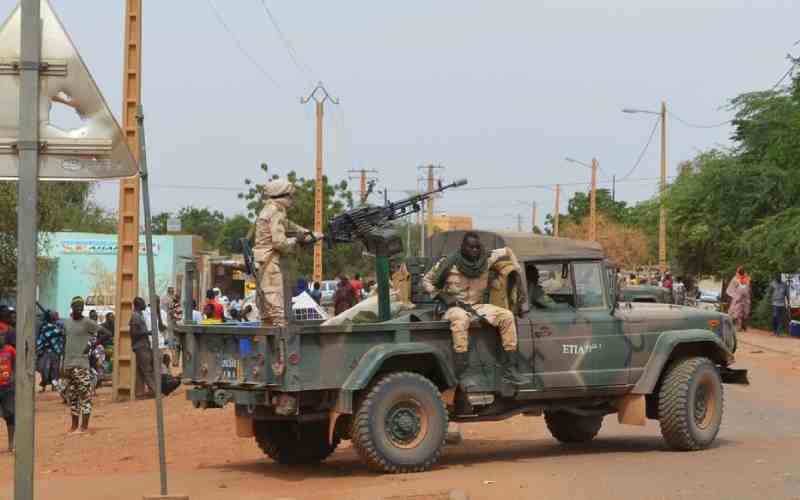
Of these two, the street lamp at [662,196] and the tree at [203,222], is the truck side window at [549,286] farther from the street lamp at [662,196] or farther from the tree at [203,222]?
the tree at [203,222]

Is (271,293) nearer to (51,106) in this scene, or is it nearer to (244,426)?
(244,426)

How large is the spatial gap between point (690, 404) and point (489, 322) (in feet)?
7.68

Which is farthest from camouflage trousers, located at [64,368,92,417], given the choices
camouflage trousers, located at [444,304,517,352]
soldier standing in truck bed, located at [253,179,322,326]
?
camouflage trousers, located at [444,304,517,352]

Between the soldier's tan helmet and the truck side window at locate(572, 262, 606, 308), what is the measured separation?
299 centimetres

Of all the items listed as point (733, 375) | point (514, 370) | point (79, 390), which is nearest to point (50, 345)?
point (79, 390)

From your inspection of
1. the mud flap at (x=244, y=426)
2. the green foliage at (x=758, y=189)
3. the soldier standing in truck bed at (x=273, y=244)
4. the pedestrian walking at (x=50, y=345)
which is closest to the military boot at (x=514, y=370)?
the soldier standing in truck bed at (x=273, y=244)

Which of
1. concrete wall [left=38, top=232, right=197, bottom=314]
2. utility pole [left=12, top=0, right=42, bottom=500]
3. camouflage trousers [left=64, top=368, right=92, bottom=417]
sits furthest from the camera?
concrete wall [left=38, top=232, right=197, bottom=314]

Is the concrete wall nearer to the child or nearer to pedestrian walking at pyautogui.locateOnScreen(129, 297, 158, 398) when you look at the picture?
pedestrian walking at pyautogui.locateOnScreen(129, 297, 158, 398)

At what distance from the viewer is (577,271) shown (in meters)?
12.7

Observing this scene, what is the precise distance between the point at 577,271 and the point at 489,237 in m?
0.98

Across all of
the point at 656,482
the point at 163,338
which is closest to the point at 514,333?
the point at 656,482

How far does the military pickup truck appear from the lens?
11.0 m

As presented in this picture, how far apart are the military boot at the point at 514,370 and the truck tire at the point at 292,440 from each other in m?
1.75

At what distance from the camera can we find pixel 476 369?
38.9 feet
